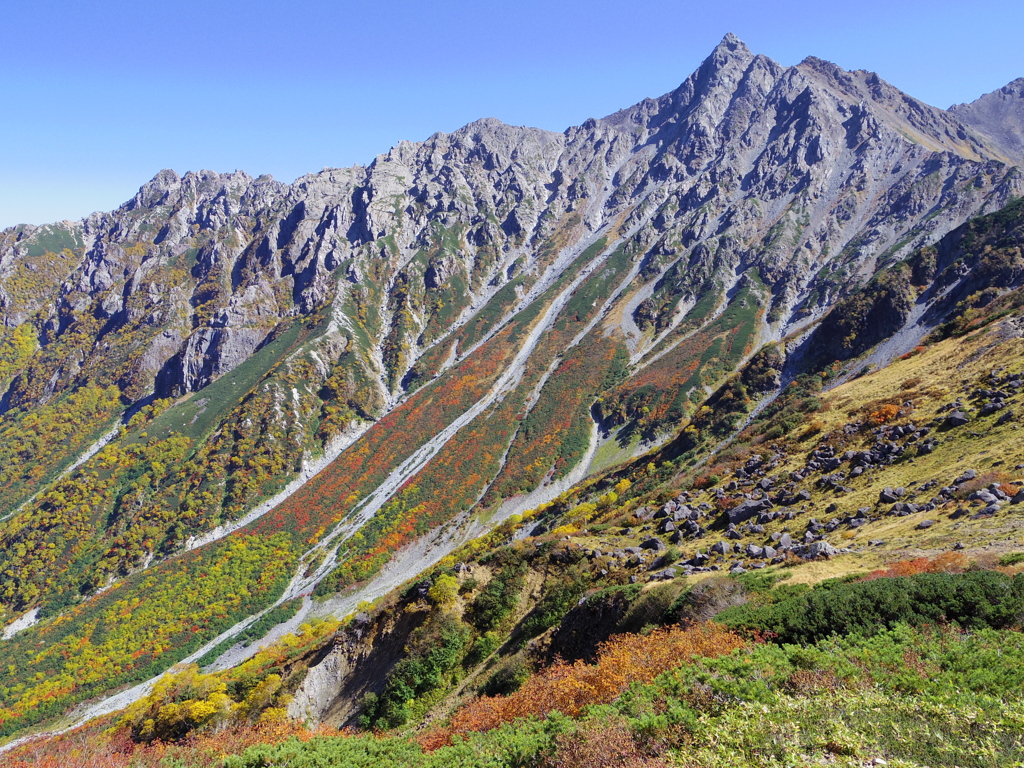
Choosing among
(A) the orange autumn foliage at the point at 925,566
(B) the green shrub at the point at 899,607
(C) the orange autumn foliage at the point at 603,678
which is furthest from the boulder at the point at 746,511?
(B) the green shrub at the point at 899,607

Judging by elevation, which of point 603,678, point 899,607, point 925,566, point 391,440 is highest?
point 391,440

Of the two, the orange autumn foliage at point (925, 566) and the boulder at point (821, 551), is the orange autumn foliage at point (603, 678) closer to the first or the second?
the orange autumn foliage at point (925, 566)

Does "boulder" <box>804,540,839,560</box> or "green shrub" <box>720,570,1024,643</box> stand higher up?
"green shrub" <box>720,570,1024,643</box>

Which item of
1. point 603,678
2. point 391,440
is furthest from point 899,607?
point 391,440

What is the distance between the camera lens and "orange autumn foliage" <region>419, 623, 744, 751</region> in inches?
576

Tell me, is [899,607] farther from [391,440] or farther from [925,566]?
[391,440]

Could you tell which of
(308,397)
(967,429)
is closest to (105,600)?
(308,397)

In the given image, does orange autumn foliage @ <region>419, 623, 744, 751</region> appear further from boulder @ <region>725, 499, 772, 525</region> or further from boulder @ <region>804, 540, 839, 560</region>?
boulder @ <region>725, 499, 772, 525</region>

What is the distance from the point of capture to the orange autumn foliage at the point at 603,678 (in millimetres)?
14621

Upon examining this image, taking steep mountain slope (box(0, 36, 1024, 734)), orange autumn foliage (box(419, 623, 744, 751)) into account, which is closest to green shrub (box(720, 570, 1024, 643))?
orange autumn foliage (box(419, 623, 744, 751))

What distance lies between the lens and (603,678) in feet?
50.1

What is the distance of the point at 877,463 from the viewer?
31.8 meters

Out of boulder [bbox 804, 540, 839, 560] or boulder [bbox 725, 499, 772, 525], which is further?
boulder [bbox 725, 499, 772, 525]

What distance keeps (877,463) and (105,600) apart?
148m
